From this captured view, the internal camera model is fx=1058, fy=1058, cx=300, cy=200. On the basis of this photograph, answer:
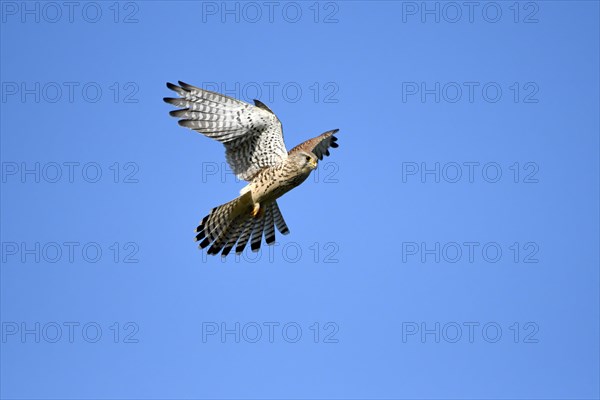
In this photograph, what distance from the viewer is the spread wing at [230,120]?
54.3 feet

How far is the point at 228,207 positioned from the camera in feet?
56.6

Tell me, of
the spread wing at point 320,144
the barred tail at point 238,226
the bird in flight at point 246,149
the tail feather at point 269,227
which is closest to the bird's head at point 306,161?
the bird in flight at point 246,149

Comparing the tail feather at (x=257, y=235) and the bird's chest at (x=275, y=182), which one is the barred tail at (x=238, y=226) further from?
the bird's chest at (x=275, y=182)

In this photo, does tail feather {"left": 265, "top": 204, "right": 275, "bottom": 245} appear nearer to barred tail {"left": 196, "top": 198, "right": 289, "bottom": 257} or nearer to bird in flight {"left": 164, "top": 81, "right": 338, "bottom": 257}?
barred tail {"left": 196, "top": 198, "right": 289, "bottom": 257}

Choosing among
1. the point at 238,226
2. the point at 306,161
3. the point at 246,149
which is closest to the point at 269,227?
the point at 238,226

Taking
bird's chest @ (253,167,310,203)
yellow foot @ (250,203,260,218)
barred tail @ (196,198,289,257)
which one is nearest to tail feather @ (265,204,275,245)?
barred tail @ (196,198,289,257)

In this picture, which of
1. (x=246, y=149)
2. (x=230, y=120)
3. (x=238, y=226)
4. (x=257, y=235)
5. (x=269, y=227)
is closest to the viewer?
(x=230, y=120)

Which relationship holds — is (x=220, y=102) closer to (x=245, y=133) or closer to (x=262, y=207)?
(x=245, y=133)

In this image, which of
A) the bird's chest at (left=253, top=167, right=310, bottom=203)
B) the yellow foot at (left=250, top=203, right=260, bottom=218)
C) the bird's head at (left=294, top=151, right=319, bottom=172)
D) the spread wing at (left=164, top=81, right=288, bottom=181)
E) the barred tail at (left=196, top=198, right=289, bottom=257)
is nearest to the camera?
the bird's head at (left=294, top=151, right=319, bottom=172)

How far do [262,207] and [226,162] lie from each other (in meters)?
0.94

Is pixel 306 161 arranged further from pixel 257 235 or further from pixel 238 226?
pixel 257 235

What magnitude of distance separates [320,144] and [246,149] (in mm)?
1574

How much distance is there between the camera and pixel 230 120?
16.7 m

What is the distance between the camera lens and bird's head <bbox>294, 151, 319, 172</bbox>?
16278 millimetres
